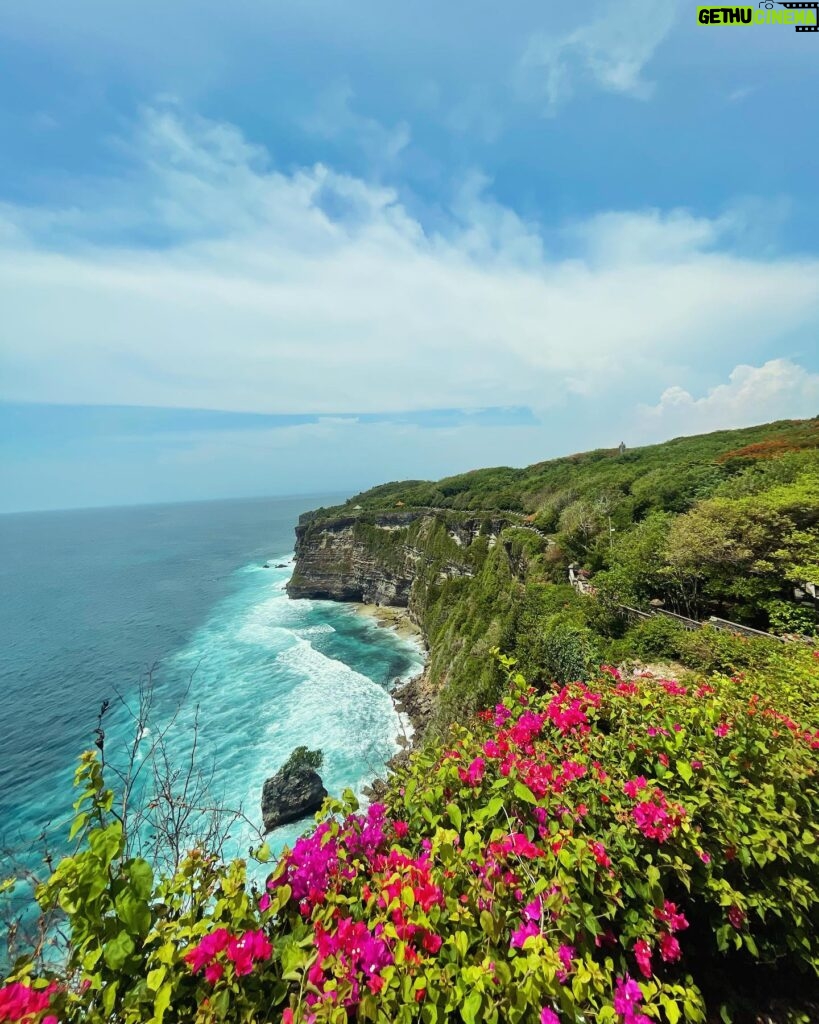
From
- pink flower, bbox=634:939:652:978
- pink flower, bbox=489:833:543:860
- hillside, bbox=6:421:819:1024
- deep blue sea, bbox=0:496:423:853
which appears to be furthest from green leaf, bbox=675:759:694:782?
deep blue sea, bbox=0:496:423:853

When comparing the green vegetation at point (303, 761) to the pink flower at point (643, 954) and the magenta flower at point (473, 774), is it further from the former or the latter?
the pink flower at point (643, 954)

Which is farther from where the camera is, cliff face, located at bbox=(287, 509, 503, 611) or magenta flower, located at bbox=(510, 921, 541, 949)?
cliff face, located at bbox=(287, 509, 503, 611)

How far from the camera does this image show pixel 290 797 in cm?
2112

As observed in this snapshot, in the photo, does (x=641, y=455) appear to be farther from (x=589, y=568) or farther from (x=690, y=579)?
(x=690, y=579)

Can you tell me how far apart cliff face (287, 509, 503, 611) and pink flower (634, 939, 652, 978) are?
42.4 meters

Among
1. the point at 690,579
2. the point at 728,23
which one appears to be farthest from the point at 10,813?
the point at 728,23

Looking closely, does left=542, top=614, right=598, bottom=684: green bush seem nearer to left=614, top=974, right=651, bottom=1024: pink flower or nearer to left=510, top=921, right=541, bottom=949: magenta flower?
left=614, top=974, right=651, bottom=1024: pink flower

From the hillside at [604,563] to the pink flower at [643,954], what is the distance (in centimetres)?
899

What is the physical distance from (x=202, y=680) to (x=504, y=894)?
138 feet

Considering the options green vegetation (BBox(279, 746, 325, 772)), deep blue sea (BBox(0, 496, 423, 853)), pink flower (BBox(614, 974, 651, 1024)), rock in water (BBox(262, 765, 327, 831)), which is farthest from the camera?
deep blue sea (BBox(0, 496, 423, 853))

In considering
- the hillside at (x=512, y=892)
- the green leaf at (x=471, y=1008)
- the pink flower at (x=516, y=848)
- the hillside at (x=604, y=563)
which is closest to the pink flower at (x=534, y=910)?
the hillside at (x=512, y=892)

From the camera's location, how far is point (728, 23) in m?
9.55

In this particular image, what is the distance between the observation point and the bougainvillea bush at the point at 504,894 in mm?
2277

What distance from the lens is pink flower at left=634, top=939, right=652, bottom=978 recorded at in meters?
2.98
